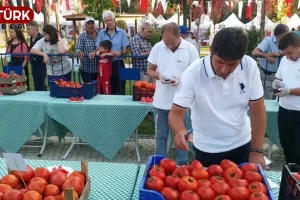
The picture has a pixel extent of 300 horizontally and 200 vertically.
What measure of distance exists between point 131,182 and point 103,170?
28 cm

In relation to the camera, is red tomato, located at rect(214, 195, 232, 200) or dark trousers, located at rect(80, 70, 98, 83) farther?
dark trousers, located at rect(80, 70, 98, 83)

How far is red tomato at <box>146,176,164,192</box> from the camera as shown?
1.59 meters

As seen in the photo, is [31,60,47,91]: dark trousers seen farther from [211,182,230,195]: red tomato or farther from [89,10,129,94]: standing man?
[211,182,230,195]: red tomato

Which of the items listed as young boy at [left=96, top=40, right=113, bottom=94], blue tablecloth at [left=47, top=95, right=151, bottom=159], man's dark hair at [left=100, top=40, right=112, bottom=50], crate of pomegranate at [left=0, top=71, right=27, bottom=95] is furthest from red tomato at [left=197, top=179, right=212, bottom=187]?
man's dark hair at [left=100, top=40, right=112, bottom=50]

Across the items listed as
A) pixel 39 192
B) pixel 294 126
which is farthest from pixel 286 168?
pixel 294 126

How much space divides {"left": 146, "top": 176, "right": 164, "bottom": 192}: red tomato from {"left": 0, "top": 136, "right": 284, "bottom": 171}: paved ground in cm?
317

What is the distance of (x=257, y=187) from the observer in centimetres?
158

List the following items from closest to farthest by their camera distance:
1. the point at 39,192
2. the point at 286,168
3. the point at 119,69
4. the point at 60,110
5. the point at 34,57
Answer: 1. the point at 286,168
2. the point at 39,192
3. the point at 60,110
4. the point at 119,69
5. the point at 34,57

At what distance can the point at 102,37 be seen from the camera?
6.02 m

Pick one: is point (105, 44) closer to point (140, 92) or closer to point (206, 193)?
point (140, 92)

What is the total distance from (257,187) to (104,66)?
443cm

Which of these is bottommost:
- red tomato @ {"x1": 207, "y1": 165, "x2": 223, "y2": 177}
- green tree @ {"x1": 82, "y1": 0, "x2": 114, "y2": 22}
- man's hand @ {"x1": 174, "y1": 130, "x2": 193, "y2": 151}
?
red tomato @ {"x1": 207, "y1": 165, "x2": 223, "y2": 177}

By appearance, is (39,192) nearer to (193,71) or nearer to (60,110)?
(193,71)

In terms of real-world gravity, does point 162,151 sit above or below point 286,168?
below
